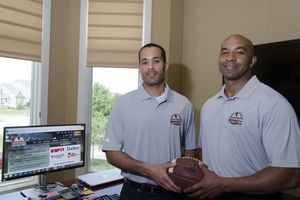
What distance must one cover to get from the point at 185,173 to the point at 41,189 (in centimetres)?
112

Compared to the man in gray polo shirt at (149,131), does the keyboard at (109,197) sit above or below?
below

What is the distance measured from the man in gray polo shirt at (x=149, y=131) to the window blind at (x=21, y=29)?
1.02 metres

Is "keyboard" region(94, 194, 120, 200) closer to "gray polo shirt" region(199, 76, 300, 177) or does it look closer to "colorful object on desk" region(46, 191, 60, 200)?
"colorful object on desk" region(46, 191, 60, 200)

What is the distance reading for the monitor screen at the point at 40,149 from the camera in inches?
72.7

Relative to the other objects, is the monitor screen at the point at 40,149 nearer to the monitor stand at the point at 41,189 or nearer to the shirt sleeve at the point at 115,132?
the monitor stand at the point at 41,189

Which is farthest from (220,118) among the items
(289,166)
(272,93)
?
(289,166)

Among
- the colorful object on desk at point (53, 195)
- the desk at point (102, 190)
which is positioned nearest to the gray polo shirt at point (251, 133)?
the desk at point (102, 190)

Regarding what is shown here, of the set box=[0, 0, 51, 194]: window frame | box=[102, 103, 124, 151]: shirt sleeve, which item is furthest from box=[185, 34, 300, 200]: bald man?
box=[0, 0, 51, 194]: window frame

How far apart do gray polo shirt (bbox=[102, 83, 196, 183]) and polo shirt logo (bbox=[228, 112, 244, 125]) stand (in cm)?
43

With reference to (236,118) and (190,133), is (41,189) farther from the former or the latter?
(236,118)

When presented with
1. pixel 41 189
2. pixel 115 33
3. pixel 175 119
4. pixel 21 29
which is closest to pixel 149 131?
pixel 175 119

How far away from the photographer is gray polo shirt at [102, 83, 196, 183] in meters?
1.74

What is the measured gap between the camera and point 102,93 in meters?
2.72

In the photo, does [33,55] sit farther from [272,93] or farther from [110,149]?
[272,93]
